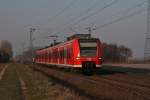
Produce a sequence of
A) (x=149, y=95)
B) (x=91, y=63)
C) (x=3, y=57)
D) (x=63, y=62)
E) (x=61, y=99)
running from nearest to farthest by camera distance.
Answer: (x=61, y=99)
(x=149, y=95)
(x=91, y=63)
(x=63, y=62)
(x=3, y=57)

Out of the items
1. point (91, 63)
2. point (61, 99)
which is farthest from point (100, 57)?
point (61, 99)

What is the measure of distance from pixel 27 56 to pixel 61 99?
173148mm

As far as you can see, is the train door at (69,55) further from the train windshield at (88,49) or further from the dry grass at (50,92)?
the dry grass at (50,92)

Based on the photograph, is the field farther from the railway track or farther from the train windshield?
the train windshield

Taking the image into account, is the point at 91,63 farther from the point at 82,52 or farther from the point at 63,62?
the point at 63,62

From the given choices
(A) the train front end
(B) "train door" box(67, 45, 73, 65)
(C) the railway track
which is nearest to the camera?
(C) the railway track

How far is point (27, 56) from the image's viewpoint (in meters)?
186

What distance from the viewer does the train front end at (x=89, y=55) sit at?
3225cm

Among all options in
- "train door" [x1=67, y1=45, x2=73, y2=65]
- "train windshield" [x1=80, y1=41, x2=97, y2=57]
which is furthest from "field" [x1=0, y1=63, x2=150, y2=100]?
"train windshield" [x1=80, y1=41, x2=97, y2=57]

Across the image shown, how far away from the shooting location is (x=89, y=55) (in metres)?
32.4

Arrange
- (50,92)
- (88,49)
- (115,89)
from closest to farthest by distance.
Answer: (50,92)
(115,89)
(88,49)

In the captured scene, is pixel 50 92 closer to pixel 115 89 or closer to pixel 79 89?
pixel 79 89

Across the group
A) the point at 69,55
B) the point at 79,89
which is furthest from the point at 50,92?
the point at 69,55

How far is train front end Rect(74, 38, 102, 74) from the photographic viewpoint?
106 feet
